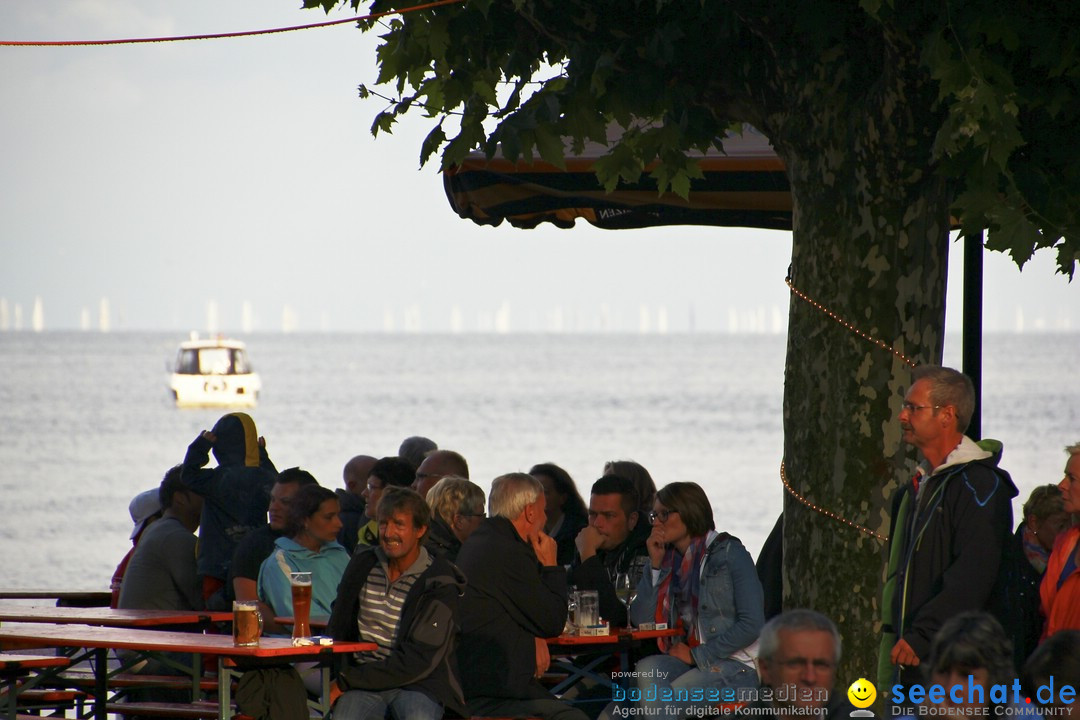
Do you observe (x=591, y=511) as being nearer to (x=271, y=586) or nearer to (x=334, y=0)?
(x=271, y=586)

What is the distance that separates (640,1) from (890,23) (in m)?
0.95

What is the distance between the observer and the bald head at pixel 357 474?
9453 mm

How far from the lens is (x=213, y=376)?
266 feet

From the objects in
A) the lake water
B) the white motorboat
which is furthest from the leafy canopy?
the white motorboat

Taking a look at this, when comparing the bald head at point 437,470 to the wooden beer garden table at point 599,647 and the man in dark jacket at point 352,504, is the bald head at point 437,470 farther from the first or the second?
the wooden beer garden table at point 599,647

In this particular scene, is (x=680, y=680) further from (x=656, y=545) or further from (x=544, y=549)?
(x=544, y=549)

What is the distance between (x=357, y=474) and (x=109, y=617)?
2.64m

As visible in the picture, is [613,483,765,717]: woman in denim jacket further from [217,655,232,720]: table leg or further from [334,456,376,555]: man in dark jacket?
[334,456,376,555]: man in dark jacket

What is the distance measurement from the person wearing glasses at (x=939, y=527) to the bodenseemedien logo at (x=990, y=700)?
722 mm

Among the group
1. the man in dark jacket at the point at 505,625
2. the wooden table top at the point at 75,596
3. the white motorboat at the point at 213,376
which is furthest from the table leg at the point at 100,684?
the white motorboat at the point at 213,376

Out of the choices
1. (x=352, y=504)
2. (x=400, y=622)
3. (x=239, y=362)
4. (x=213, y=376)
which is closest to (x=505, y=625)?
(x=400, y=622)

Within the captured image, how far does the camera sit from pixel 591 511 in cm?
732

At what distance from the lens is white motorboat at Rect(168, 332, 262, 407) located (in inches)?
3167

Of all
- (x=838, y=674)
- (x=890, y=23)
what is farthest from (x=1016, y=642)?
(x=890, y=23)
